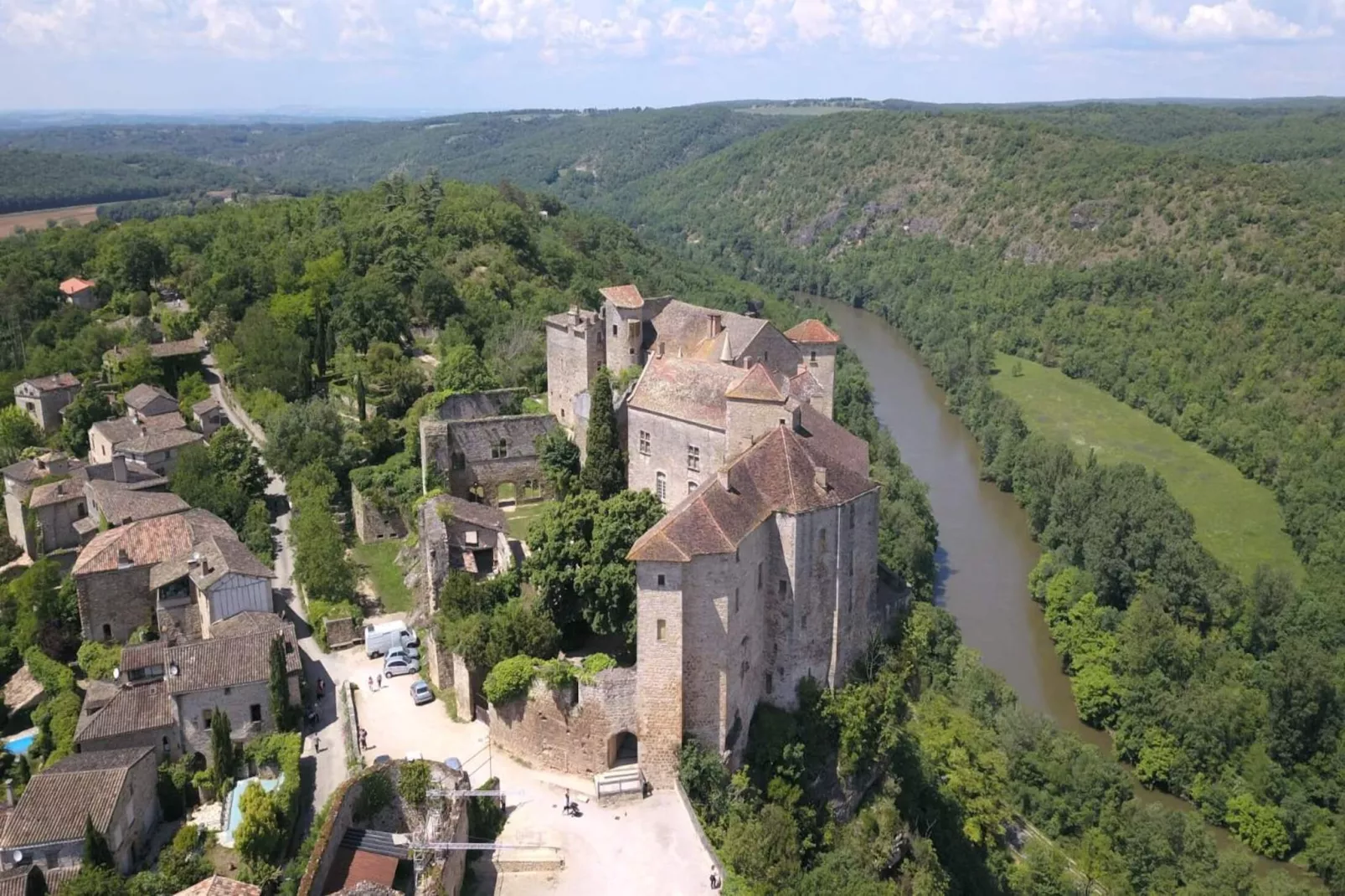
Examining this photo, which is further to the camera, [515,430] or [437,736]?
[515,430]

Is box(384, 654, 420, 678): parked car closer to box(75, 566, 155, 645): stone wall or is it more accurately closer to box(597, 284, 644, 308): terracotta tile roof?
box(75, 566, 155, 645): stone wall

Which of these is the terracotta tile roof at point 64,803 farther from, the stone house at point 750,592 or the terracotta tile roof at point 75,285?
the terracotta tile roof at point 75,285

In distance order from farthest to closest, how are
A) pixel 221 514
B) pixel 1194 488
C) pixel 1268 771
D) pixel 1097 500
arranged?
1. pixel 1194 488
2. pixel 1097 500
3. pixel 221 514
4. pixel 1268 771

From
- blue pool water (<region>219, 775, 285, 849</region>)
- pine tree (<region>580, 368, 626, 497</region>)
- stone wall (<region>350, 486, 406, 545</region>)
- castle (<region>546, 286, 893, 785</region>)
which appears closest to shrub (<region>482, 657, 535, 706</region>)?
castle (<region>546, 286, 893, 785</region>)

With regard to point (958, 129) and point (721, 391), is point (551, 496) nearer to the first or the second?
point (721, 391)

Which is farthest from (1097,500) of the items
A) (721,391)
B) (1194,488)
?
(721,391)

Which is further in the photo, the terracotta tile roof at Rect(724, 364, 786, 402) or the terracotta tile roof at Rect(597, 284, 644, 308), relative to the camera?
the terracotta tile roof at Rect(597, 284, 644, 308)
